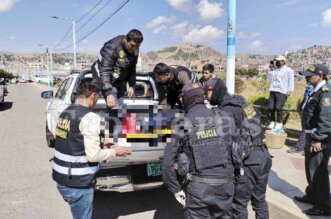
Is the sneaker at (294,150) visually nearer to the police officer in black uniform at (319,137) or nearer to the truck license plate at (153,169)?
the police officer in black uniform at (319,137)

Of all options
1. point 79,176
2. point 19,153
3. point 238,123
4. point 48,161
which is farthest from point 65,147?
point 19,153

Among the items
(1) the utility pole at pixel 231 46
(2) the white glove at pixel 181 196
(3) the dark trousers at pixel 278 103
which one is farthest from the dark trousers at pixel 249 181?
(3) the dark trousers at pixel 278 103

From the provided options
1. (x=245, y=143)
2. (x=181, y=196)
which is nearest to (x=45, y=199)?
(x=181, y=196)

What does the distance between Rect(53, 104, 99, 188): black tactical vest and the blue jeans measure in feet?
0.21

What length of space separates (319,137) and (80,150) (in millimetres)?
2783

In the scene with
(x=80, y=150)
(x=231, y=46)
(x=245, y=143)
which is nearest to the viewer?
(x=80, y=150)

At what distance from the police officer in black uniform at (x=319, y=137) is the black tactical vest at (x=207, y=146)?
5.79ft

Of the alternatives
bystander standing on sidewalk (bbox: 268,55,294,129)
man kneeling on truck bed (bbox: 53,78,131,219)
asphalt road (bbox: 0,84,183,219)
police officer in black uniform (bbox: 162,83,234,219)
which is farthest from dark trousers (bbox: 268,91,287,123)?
man kneeling on truck bed (bbox: 53,78,131,219)

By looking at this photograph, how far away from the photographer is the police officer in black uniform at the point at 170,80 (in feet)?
16.5

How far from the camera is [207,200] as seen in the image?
2.93 meters

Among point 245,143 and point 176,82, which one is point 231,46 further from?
point 245,143

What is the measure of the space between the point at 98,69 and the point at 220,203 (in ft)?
9.20

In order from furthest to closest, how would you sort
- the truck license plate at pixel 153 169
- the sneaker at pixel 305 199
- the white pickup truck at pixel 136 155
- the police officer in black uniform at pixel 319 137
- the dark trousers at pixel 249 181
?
the sneaker at pixel 305 199 → the truck license plate at pixel 153 169 → the white pickup truck at pixel 136 155 → the police officer in black uniform at pixel 319 137 → the dark trousers at pixel 249 181

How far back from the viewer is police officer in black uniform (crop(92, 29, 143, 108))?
184 inches
